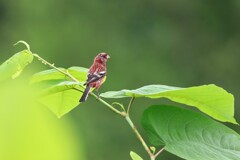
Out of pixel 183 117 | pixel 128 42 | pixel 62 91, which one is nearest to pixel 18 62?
pixel 62 91

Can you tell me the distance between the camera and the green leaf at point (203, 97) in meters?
0.79

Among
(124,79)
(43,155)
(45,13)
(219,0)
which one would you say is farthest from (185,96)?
(219,0)

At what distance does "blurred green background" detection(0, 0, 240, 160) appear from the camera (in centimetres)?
1323

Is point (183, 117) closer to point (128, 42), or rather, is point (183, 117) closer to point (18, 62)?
point (18, 62)

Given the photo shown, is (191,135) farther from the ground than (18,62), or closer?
closer

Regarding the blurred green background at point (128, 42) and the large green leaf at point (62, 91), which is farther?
the blurred green background at point (128, 42)

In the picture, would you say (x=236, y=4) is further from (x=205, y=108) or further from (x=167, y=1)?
(x=205, y=108)

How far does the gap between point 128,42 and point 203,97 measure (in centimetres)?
1437

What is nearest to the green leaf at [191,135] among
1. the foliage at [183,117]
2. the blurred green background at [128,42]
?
the foliage at [183,117]

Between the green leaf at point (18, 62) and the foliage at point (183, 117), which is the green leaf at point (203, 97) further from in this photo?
the green leaf at point (18, 62)

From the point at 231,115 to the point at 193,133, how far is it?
0.06 meters

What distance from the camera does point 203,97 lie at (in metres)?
0.82

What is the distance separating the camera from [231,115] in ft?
2.70

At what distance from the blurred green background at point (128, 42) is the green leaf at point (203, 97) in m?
10.8
